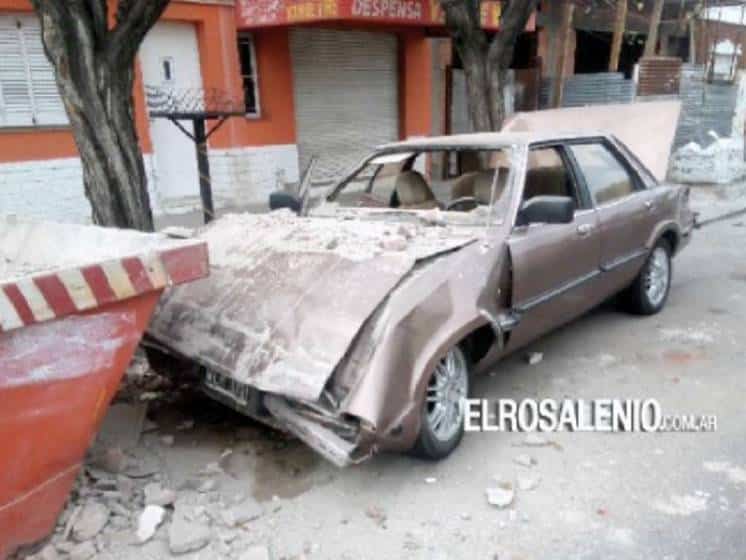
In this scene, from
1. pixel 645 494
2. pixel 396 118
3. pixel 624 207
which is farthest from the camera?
pixel 396 118

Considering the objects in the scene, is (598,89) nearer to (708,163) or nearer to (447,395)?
(708,163)

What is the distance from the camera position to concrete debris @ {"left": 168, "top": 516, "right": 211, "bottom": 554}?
273cm

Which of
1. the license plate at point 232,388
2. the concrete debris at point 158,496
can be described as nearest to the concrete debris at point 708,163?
the license plate at point 232,388

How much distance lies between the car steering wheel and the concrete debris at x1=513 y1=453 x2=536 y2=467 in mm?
1489

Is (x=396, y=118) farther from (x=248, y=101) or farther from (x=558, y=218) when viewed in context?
(x=558, y=218)

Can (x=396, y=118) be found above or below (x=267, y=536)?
above

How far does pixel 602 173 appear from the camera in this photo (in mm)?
4758

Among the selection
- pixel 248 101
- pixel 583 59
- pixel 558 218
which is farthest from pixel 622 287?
pixel 583 59

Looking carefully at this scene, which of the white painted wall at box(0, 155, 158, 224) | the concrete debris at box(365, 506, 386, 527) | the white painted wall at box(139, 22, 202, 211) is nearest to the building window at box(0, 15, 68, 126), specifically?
the white painted wall at box(0, 155, 158, 224)

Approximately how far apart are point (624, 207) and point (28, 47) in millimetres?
7825

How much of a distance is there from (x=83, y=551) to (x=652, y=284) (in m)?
4.53

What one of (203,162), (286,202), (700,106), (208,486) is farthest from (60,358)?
(700,106)

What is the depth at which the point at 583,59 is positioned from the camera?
67.5 feet

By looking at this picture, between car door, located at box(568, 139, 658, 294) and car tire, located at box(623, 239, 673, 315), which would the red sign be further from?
car tire, located at box(623, 239, 673, 315)
